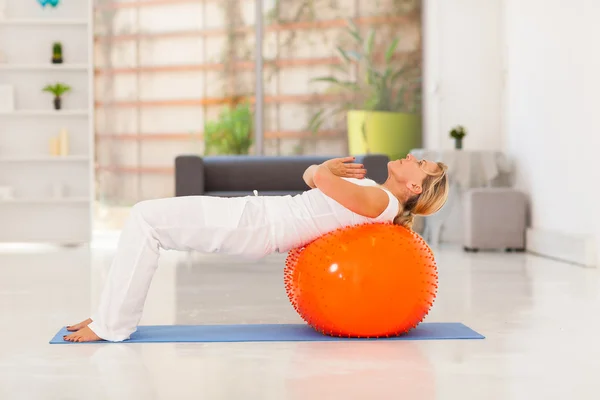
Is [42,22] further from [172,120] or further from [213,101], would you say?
[213,101]

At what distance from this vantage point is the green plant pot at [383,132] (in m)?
8.52

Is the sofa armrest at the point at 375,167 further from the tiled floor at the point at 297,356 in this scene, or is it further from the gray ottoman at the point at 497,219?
the tiled floor at the point at 297,356

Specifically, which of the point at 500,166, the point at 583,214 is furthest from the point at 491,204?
the point at 583,214

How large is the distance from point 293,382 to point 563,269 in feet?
11.4

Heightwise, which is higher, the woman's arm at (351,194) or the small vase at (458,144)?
the small vase at (458,144)

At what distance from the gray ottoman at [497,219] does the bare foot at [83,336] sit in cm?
435

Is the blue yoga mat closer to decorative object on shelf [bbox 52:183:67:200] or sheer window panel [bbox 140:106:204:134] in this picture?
decorative object on shelf [bbox 52:183:67:200]

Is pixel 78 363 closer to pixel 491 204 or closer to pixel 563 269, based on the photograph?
pixel 563 269

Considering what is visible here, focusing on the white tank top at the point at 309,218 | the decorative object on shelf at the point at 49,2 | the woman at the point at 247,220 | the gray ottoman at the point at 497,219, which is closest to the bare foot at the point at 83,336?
the woman at the point at 247,220

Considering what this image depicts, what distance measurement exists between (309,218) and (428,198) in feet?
1.26

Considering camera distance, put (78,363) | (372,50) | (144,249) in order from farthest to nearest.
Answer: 1. (372,50)
2. (144,249)
3. (78,363)

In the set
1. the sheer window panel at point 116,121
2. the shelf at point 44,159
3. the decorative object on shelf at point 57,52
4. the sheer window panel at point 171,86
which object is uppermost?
the decorative object on shelf at point 57,52

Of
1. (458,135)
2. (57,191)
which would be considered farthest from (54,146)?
(458,135)

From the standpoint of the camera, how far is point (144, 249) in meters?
2.83
